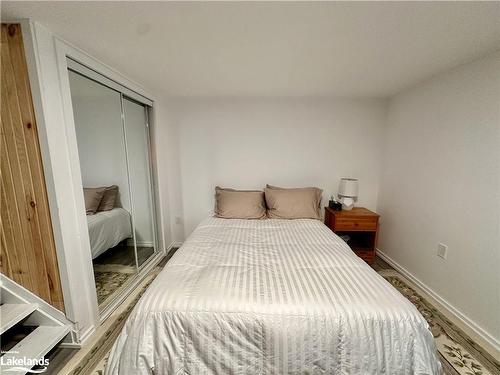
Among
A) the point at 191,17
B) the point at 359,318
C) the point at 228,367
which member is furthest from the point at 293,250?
the point at 191,17

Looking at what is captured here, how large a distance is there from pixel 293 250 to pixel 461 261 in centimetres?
141

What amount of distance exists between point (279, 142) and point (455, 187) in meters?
1.84

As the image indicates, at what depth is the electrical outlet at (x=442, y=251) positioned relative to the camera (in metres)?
1.87

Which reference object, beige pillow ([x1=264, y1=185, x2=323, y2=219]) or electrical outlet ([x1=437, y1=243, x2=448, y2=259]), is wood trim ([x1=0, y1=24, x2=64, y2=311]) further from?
electrical outlet ([x1=437, y1=243, x2=448, y2=259])

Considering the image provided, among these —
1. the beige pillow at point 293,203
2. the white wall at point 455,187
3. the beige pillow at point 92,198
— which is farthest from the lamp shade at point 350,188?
the beige pillow at point 92,198

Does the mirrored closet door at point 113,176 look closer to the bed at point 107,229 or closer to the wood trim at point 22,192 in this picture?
the bed at point 107,229

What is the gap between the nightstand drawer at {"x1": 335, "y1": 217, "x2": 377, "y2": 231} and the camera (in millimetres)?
2486

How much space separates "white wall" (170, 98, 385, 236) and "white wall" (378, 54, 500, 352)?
0.43 metres

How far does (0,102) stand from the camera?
1186 millimetres

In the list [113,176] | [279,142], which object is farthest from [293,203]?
[113,176]

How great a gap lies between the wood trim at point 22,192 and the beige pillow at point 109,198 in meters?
0.58

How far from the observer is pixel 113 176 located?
6.51 ft

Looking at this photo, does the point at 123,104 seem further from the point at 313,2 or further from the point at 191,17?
the point at 313,2

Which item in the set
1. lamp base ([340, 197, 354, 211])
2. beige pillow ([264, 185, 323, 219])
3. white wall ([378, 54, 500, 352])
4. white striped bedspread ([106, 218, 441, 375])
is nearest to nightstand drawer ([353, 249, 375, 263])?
white wall ([378, 54, 500, 352])
